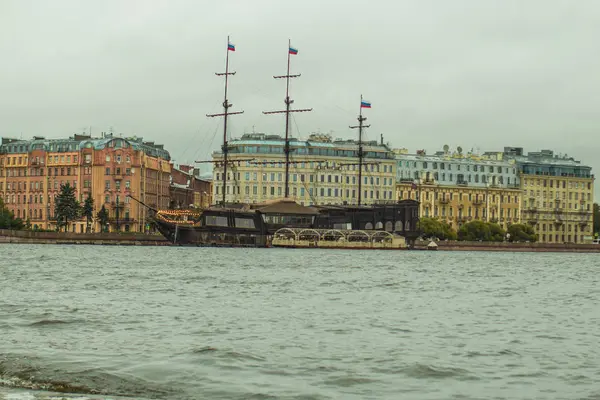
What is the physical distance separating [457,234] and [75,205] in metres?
57.2

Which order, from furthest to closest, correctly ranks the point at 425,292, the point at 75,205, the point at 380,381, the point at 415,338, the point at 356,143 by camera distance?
the point at 356,143 < the point at 75,205 < the point at 425,292 < the point at 415,338 < the point at 380,381

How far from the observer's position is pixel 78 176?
155750 mm

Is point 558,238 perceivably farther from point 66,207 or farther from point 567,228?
point 66,207

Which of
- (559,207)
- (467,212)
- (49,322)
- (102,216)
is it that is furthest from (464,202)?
(49,322)

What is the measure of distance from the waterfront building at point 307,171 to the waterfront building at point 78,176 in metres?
12.7

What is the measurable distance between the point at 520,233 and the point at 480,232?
762 cm

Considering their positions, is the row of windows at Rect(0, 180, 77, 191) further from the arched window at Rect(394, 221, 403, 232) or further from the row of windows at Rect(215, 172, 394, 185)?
the arched window at Rect(394, 221, 403, 232)

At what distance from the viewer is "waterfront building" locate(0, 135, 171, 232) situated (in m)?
155

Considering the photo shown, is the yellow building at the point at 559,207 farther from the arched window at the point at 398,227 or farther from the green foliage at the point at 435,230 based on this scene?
the arched window at the point at 398,227

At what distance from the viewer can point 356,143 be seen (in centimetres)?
16500

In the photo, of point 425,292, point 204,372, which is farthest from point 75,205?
point 204,372

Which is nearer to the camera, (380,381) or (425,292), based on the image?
(380,381)

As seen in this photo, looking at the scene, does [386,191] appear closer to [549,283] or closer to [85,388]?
[549,283]

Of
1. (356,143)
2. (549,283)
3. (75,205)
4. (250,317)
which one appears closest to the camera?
(250,317)
